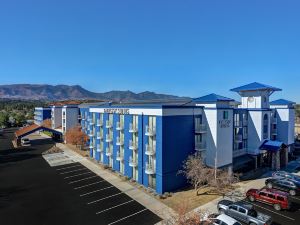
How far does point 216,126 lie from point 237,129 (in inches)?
480

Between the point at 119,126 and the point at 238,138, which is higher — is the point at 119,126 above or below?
above

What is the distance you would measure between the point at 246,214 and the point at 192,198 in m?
8.50

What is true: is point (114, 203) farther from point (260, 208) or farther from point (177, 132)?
point (260, 208)

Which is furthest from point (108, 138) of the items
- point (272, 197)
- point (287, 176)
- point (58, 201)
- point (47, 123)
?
point (47, 123)

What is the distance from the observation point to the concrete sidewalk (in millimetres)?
30047

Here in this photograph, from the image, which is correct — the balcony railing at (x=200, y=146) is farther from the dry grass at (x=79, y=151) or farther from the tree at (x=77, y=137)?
the tree at (x=77, y=137)

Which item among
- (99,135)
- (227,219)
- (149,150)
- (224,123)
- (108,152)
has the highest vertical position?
(224,123)

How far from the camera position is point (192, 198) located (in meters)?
34.0

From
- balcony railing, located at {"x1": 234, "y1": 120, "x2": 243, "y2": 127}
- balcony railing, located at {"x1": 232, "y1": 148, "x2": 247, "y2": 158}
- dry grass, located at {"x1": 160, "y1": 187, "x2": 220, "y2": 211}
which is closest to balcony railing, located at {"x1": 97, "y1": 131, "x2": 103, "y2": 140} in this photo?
dry grass, located at {"x1": 160, "y1": 187, "x2": 220, "y2": 211}

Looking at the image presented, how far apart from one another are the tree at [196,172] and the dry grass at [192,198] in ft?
3.88

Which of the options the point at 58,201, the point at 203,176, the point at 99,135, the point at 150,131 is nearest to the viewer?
the point at 58,201

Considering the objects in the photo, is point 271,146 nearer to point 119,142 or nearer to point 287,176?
point 287,176

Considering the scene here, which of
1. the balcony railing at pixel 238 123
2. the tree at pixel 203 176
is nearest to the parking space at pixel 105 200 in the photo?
the tree at pixel 203 176

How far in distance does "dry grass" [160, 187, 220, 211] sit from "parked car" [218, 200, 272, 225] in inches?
162
